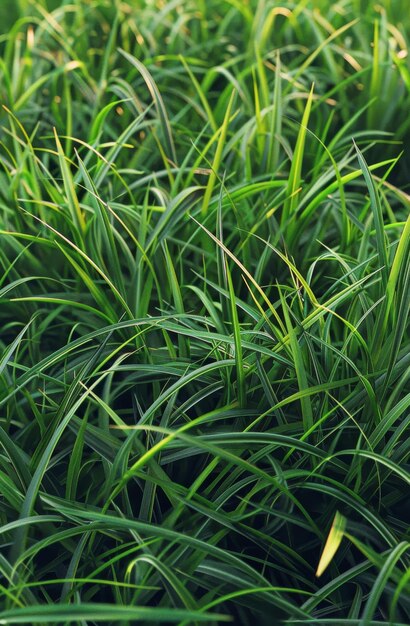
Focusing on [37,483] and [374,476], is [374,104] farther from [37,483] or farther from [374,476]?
[37,483]

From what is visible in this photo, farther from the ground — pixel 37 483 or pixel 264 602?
pixel 37 483

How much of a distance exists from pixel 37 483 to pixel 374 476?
1.44 feet

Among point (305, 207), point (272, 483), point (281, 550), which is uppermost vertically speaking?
point (305, 207)

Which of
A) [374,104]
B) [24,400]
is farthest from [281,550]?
[374,104]

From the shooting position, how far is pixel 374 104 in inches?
68.7

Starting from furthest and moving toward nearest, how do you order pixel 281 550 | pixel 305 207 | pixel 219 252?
pixel 305 207 < pixel 219 252 < pixel 281 550

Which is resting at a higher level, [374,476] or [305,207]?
[305,207]

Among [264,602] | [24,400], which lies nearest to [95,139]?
[24,400]

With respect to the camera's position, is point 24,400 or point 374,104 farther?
point 374,104

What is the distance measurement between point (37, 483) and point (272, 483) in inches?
11.6

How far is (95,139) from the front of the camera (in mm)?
1478

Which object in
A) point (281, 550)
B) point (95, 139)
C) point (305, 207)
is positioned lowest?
point (281, 550)

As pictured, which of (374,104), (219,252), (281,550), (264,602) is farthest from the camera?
(374,104)

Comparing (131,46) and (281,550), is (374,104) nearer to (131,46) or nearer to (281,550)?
(131,46)
